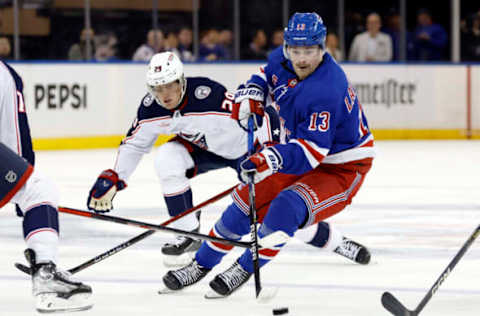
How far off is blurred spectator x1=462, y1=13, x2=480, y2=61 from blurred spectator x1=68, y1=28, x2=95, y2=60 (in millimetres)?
5042

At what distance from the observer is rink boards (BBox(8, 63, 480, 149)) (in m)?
11.5

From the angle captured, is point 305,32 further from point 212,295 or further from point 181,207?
point 181,207

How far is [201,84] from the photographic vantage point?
16.4ft

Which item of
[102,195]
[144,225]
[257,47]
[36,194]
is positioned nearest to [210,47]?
[257,47]

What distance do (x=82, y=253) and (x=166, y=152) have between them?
582mm

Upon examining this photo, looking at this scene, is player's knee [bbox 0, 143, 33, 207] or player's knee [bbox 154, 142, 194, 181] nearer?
player's knee [bbox 0, 143, 33, 207]

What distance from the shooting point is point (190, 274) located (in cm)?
415

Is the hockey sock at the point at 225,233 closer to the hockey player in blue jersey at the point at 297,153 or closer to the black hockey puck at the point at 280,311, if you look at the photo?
the hockey player in blue jersey at the point at 297,153

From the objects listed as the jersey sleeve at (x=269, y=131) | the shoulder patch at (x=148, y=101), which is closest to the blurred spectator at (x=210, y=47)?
the jersey sleeve at (x=269, y=131)

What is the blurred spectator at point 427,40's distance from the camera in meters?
14.1

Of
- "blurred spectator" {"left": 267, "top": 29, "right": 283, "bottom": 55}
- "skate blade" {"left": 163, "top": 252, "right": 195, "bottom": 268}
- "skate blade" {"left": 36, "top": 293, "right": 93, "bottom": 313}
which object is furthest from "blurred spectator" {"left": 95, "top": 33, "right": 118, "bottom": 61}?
"skate blade" {"left": 36, "top": 293, "right": 93, "bottom": 313}

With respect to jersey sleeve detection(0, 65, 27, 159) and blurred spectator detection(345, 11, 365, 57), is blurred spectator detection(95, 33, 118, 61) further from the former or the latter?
jersey sleeve detection(0, 65, 27, 159)

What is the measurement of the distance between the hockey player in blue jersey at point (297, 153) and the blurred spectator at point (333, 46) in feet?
29.7

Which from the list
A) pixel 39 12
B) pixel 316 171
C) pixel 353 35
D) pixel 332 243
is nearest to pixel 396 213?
pixel 332 243
